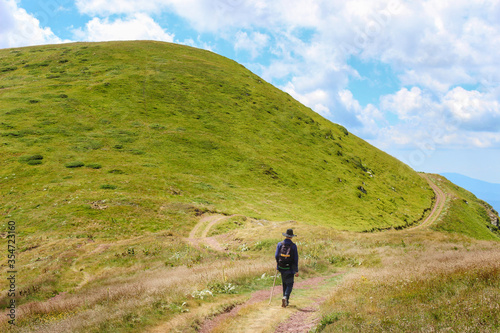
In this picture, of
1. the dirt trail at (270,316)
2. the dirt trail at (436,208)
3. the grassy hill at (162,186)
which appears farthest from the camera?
the dirt trail at (436,208)

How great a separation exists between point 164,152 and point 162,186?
1451 centimetres

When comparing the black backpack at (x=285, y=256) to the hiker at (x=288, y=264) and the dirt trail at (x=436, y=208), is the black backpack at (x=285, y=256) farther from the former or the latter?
the dirt trail at (x=436, y=208)

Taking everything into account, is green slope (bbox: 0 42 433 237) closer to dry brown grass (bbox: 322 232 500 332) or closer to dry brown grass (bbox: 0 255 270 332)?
dry brown grass (bbox: 0 255 270 332)

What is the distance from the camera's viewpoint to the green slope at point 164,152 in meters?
39.8

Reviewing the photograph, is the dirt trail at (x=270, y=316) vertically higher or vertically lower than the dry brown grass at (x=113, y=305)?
higher

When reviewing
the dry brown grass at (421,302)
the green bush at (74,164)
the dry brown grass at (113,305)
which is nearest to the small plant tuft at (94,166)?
the green bush at (74,164)

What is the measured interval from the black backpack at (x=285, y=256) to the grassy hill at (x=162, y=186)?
2631mm

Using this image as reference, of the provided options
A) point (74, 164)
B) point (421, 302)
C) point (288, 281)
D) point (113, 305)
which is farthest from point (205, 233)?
point (421, 302)

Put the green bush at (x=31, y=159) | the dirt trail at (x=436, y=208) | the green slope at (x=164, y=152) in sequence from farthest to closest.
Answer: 1. the dirt trail at (x=436, y=208)
2. the green bush at (x=31, y=159)
3. the green slope at (x=164, y=152)

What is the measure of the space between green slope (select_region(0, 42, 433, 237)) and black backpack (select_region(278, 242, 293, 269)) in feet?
88.7

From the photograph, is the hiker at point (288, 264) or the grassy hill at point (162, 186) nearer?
the hiker at point (288, 264)

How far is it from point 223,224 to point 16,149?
3955cm

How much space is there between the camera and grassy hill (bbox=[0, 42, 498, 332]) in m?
17.6

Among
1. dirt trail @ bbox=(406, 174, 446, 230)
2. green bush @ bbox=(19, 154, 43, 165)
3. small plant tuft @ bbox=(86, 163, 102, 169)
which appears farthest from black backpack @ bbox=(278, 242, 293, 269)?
dirt trail @ bbox=(406, 174, 446, 230)
